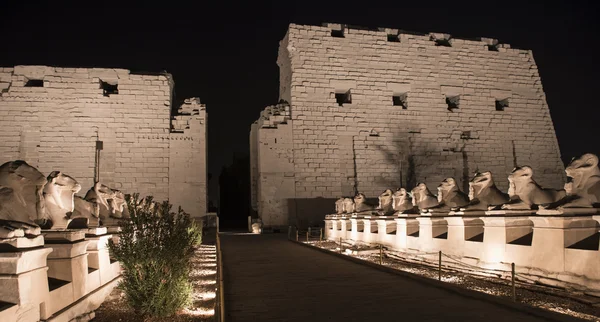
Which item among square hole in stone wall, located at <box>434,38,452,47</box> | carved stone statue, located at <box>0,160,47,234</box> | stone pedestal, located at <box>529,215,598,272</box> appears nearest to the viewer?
carved stone statue, located at <box>0,160,47,234</box>

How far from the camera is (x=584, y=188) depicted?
20.1ft

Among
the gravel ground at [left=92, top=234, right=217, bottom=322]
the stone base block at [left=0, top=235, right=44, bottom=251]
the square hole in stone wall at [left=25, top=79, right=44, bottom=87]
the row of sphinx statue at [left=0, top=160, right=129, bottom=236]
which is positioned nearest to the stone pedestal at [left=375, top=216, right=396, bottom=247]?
the gravel ground at [left=92, top=234, right=217, bottom=322]

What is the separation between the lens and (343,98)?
24531mm

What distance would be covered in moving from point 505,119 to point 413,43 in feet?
20.7

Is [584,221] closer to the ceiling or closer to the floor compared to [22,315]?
closer to the ceiling

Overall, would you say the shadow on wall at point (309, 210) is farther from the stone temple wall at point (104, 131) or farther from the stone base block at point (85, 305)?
the stone base block at point (85, 305)

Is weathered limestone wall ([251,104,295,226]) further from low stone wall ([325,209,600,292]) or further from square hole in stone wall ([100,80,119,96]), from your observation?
low stone wall ([325,209,600,292])

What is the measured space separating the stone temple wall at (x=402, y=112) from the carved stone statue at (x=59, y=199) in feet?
52.9

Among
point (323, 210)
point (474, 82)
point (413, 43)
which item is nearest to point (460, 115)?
point (474, 82)

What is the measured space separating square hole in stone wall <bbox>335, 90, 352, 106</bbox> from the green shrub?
18721mm

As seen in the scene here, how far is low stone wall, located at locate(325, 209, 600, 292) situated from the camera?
5.52 meters

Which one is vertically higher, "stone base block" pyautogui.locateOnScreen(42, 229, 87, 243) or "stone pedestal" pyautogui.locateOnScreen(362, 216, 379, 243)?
"stone base block" pyautogui.locateOnScreen(42, 229, 87, 243)

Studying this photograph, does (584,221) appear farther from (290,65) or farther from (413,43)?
(413,43)

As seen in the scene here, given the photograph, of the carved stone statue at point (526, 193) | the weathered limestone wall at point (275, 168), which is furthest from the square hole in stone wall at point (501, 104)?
the carved stone statue at point (526, 193)
